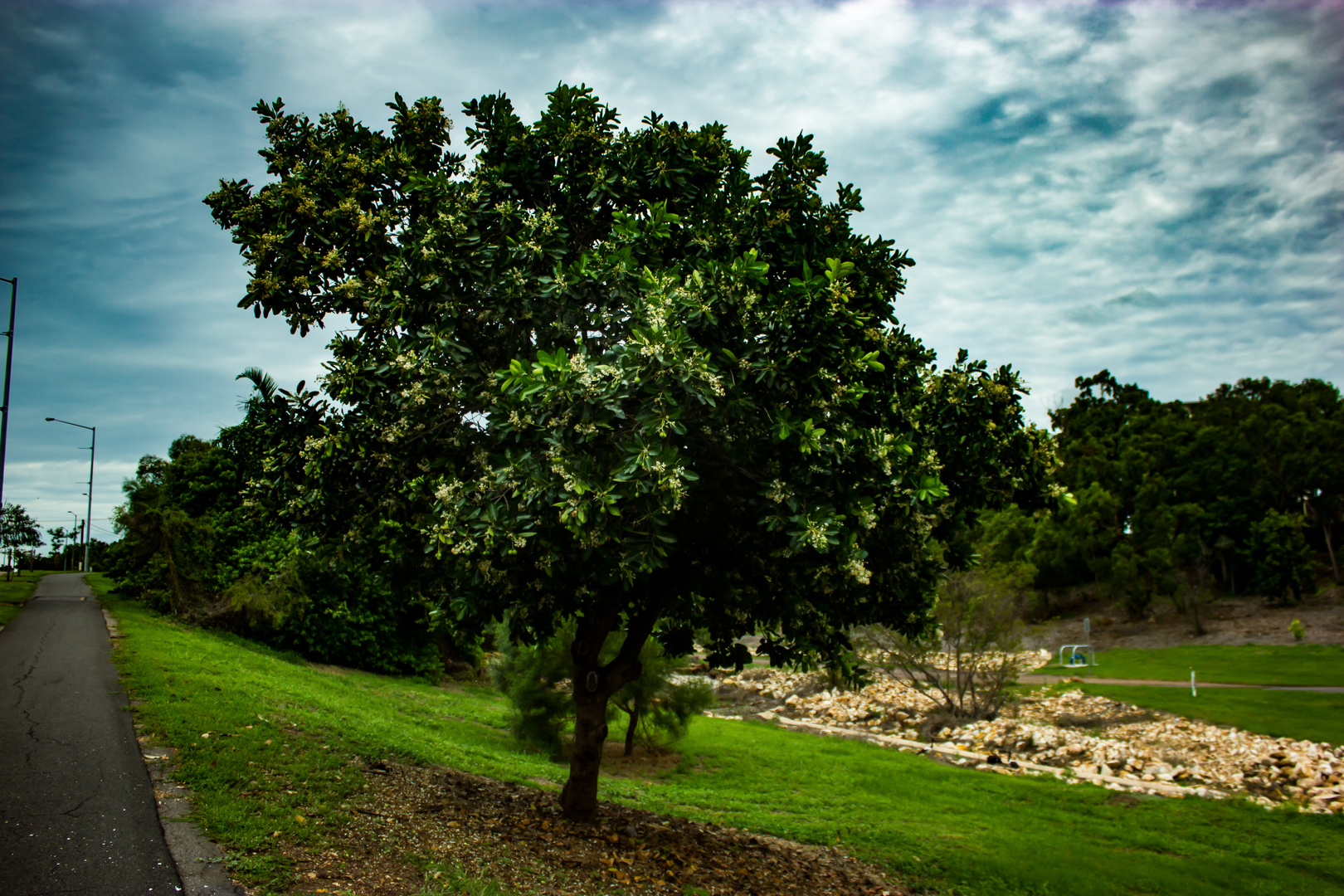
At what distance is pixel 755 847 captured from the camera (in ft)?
34.4

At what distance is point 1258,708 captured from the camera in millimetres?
25984

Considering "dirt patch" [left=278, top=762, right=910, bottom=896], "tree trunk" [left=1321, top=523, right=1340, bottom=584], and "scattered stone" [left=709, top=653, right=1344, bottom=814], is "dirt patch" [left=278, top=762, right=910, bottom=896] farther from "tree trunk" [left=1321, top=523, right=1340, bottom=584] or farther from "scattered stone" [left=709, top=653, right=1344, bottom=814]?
"tree trunk" [left=1321, top=523, right=1340, bottom=584]

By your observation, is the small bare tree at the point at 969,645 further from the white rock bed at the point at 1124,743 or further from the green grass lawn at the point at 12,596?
the green grass lawn at the point at 12,596

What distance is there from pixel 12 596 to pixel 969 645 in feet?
114

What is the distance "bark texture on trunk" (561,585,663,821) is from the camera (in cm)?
907

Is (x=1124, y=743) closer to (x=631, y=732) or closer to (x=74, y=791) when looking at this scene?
(x=631, y=732)

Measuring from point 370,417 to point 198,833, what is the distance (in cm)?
386

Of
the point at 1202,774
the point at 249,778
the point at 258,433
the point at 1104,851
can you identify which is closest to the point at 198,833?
the point at 249,778

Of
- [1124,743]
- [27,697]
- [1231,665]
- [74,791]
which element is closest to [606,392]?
[74,791]

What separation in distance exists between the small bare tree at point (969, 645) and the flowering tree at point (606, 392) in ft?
52.6

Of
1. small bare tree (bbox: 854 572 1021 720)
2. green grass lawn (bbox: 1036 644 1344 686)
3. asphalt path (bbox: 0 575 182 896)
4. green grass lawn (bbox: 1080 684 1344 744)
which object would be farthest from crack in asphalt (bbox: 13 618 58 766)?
green grass lawn (bbox: 1036 644 1344 686)

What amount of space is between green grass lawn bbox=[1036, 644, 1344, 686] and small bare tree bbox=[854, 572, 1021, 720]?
13.9 metres

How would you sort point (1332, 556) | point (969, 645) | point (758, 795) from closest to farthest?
point (758, 795) < point (969, 645) < point (1332, 556)

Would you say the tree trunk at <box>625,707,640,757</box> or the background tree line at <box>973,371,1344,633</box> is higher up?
the background tree line at <box>973,371,1344,633</box>
